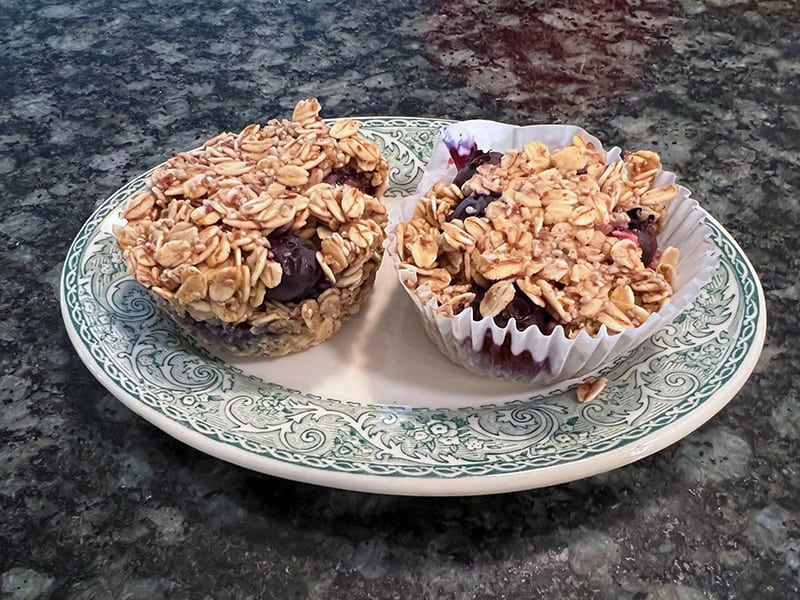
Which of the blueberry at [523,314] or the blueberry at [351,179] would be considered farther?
the blueberry at [351,179]

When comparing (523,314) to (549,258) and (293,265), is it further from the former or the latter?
(293,265)

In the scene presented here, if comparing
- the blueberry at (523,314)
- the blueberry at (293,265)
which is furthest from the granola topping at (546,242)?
the blueberry at (293,265)

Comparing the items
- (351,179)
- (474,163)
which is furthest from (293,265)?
(474,163)

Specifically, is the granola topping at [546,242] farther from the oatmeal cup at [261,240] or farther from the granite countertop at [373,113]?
the granite countertop at [373,113]

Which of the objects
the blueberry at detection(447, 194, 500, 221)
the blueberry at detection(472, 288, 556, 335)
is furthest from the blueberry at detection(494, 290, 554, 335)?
the blueberry at detection(447, 194, 500, 221)

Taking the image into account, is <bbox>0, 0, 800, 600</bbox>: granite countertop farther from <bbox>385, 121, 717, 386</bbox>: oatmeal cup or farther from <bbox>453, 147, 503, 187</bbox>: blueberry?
<bbox>453, 147, 503, 187</bbox>: blueberry

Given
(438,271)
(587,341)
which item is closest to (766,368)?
(587,341)

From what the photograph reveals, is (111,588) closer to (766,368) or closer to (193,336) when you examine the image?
(193,336)
